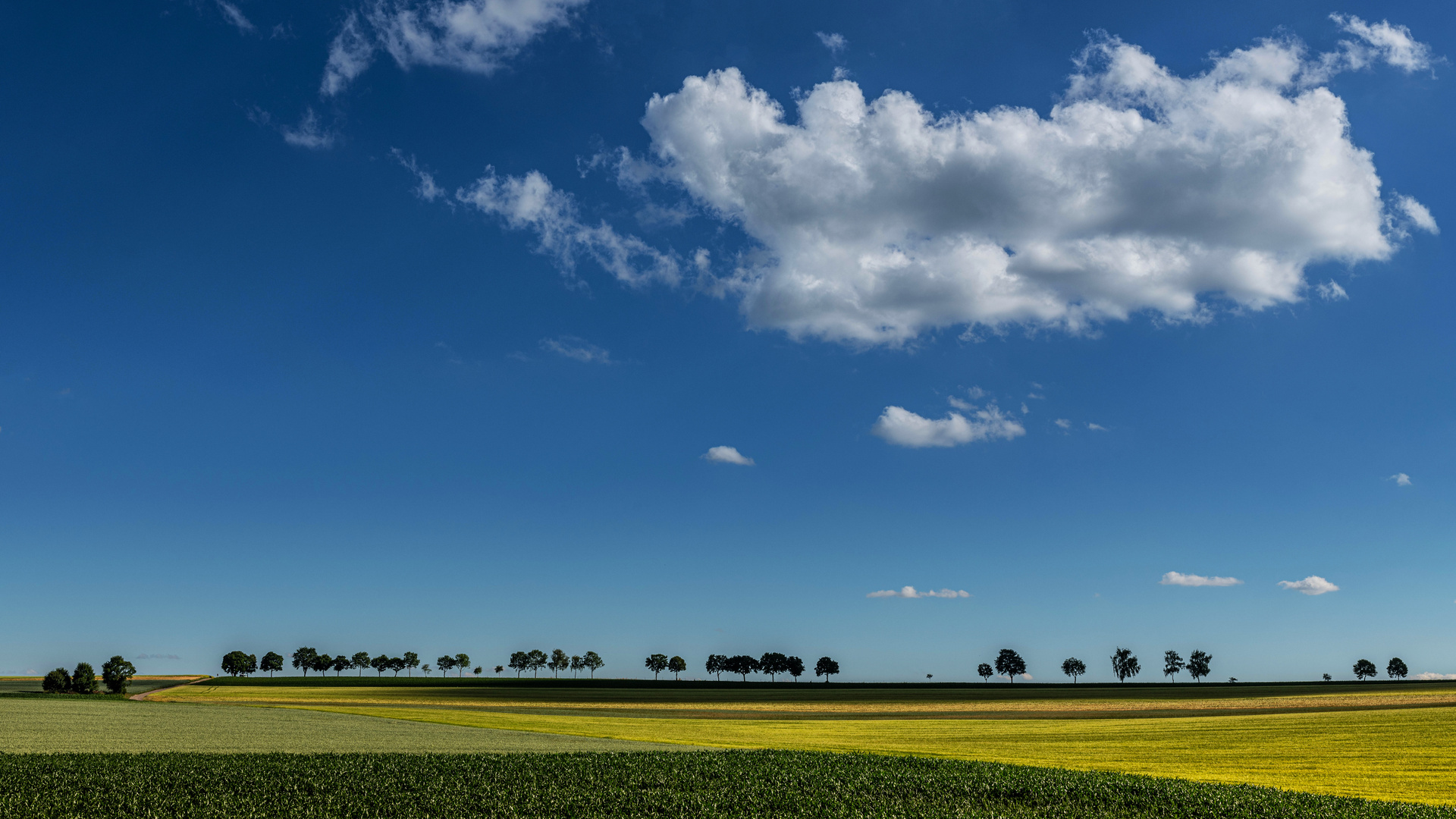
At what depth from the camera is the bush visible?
121562 millimetres

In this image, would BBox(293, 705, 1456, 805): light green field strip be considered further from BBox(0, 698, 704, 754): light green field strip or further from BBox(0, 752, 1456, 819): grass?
BBox(0, 752, 1456, 819): grass

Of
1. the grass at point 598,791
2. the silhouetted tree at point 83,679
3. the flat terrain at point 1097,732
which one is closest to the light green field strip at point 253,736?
the flat terrain at point 1097,732

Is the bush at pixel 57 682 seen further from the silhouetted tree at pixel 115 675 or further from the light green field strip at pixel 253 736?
the light green field strip at pixel 253 736

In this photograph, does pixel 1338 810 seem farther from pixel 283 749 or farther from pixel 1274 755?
pixel 283 749

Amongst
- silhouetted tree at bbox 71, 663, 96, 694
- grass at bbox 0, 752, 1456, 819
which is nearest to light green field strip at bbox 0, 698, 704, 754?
grass at bbox 0, 752, 1456, 819

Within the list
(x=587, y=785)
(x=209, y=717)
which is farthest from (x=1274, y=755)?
(x=209, y=717)

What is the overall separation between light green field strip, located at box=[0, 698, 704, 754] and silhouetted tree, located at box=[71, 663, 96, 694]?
58981mm

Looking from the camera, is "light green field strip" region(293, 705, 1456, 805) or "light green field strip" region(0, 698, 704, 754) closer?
"light green field strip" region(293, 705, 1456, 805)

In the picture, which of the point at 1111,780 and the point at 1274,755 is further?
the point at 1274,755

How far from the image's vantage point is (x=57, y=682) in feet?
399

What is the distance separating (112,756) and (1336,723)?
72.7m

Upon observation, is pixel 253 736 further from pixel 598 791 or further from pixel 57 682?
pixel 57 682

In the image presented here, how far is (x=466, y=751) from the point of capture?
40.5 m

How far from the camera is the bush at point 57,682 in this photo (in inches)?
4786
